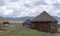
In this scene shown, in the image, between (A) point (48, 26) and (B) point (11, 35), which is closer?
(B) point (11, 35)

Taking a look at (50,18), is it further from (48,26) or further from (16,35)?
(16,35)

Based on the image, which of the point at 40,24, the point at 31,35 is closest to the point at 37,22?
the point at 40,24

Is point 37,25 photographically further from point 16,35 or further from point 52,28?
point 16,35

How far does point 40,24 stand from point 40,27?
461 mm

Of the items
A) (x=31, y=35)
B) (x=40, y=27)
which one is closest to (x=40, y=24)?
(x=40, y=27)

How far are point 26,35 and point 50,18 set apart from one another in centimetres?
1107

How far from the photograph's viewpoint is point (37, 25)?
3406 centimetres

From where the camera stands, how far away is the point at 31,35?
77.5 feet

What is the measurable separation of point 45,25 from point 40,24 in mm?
772

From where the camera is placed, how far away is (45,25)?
33.4m

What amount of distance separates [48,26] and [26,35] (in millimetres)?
10513

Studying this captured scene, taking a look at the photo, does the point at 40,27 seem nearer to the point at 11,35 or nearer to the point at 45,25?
the point at 45,25

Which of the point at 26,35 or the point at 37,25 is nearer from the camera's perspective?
the point at 26,35

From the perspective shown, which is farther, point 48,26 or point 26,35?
point 48,26
